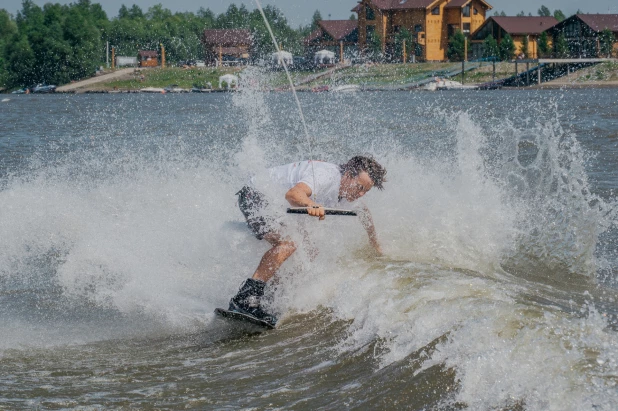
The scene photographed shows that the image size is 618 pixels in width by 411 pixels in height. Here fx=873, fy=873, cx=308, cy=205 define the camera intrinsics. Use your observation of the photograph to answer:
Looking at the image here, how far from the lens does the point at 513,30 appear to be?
92188 millimetres

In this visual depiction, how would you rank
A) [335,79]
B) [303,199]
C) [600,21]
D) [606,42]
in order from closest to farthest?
1. [303,199]
2. [335,79]
3. [606,42]
4. [600,21]

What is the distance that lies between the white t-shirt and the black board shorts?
0.69ft

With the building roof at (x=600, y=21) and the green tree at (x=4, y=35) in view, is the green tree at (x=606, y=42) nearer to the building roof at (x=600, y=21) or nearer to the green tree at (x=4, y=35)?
the building roof at (x=600, y=21)

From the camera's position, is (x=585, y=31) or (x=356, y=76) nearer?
(x=356, y=76)

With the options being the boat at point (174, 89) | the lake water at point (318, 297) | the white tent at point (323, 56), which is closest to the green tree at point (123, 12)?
the boat at point (174, 89)

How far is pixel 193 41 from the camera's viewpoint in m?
107

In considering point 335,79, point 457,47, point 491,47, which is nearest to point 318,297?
point 335,79

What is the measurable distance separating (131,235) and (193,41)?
329ft

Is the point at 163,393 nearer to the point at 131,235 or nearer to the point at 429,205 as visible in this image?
the point at 131,235

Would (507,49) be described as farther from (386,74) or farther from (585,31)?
(386,74)

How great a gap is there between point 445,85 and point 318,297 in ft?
231

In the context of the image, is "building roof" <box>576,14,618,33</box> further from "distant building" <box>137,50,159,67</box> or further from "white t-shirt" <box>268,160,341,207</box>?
"white t-shirt" <box>268,160,341,207</box>

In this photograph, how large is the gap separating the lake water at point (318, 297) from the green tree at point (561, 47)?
222 feet

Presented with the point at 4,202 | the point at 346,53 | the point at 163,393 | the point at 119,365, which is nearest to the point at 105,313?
the point at 119,365
